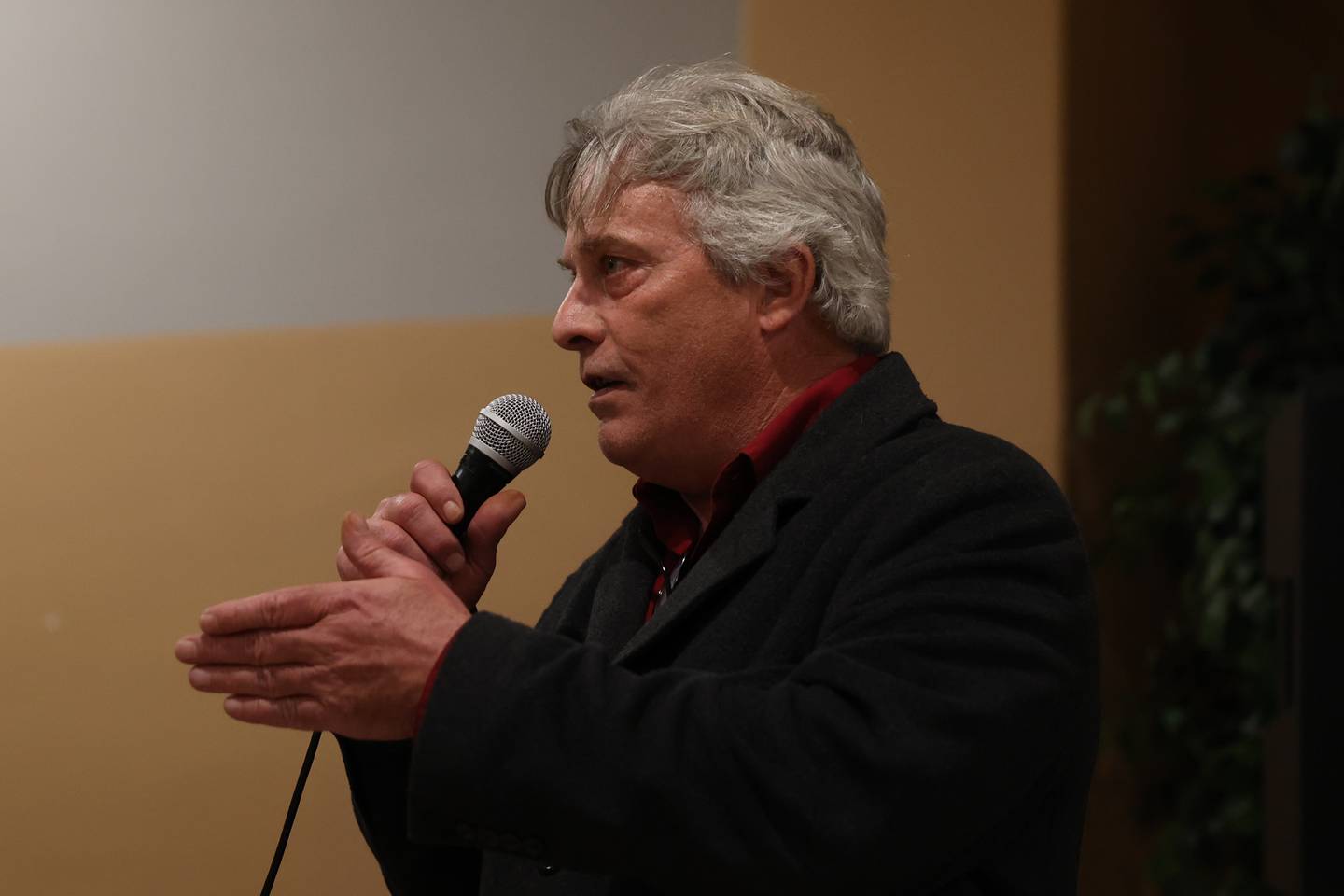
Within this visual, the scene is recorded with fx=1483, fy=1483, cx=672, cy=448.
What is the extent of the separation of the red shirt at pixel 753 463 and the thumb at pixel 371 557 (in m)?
0.30

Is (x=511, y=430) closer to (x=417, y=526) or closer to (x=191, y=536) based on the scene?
(x=417, y=526)

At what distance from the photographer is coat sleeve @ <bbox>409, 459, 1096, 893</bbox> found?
1.05 meters

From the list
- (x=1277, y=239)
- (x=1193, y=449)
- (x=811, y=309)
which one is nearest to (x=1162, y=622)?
(x=1193, y=449)

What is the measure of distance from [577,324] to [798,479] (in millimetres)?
282

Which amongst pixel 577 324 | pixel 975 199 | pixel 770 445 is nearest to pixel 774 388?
pixel 770 445

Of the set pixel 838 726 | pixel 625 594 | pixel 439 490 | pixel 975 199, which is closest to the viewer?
pixel 838 726

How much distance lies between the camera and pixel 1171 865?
231 centimetres

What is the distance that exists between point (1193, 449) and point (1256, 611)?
277 mm

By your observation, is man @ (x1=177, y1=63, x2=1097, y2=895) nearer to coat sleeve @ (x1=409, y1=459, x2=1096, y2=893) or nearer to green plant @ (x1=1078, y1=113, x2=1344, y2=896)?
coat sleeve @ (x1=409, y1=459, x2=1096, y2=893)

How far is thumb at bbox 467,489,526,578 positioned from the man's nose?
161mm

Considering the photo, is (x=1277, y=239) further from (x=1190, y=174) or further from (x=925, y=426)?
(x=925, y=426)

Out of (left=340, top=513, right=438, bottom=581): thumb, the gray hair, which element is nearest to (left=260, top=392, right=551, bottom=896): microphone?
(left=340, top=513, right=438, bottom=581): thumb

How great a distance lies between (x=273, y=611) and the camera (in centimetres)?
115

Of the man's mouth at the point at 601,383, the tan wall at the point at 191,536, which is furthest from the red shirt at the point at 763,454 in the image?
the tan wall at the point at 191,536
